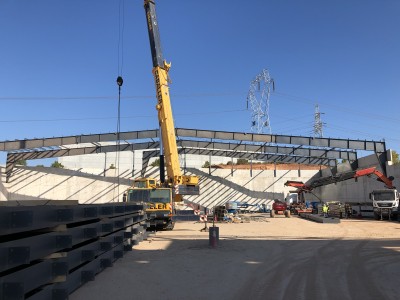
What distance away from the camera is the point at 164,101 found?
78.4ft

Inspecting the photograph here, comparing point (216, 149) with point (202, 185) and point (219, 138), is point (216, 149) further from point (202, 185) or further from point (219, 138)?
point (202, 185)

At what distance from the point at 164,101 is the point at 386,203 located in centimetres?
2027

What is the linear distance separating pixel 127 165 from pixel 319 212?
5682 centimetres

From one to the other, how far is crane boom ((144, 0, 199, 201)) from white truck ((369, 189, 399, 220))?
1669 centimetres

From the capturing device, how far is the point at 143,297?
653 centimetres

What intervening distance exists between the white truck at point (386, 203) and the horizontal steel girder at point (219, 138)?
8.61m

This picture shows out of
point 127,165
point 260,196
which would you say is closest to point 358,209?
point 260,196

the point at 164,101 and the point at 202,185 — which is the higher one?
the point at 164,101

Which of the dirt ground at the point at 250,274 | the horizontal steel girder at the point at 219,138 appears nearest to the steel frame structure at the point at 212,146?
the horizontal steel girder at the point at 219,138

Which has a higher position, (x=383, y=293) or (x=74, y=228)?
(x=74, y=228)

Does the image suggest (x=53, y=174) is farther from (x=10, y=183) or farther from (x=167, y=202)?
(x=167, y=202)

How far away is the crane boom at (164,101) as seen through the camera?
2367 cm

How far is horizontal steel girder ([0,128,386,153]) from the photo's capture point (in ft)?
121

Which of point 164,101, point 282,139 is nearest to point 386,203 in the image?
point 282,139
